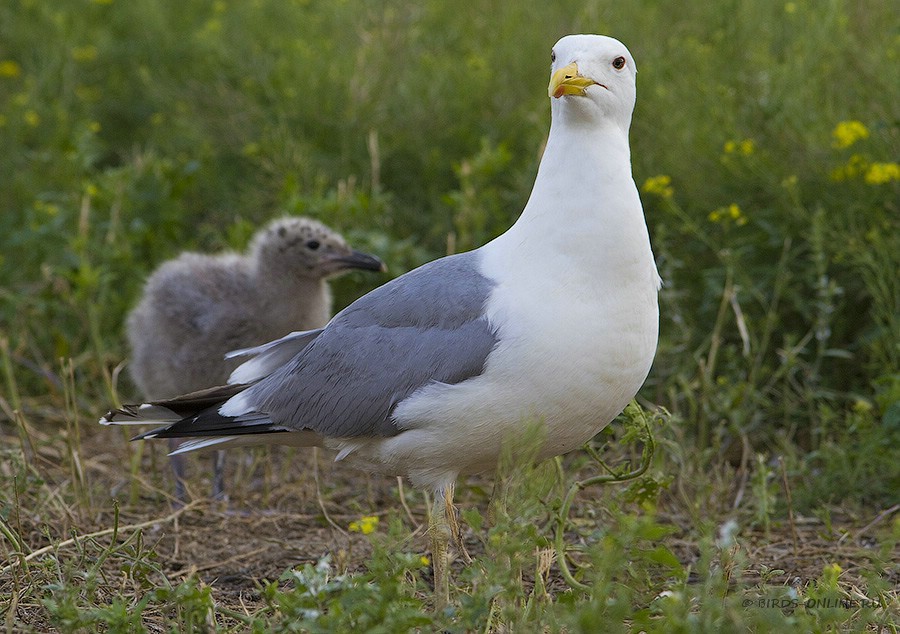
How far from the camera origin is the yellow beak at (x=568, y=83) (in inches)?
136

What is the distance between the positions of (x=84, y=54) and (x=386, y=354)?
17.9ft

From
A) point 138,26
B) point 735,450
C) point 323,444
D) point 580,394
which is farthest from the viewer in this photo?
point 138,26

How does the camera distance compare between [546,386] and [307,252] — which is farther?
[307,252]

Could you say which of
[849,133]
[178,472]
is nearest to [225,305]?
[178,472]

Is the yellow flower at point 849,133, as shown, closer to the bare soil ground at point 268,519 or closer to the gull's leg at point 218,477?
the bare soil ground at point 268,519

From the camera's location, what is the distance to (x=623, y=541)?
2.63m

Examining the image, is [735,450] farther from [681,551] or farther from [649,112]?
[649,112]

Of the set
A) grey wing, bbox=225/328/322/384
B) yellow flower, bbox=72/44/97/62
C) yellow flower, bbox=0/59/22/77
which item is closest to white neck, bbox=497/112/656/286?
grey wing, bbox=225/328/322/384

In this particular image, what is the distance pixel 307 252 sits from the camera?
5.36m

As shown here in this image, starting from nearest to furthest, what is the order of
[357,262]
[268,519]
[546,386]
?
[546,386] → [268,519] → [357,262]

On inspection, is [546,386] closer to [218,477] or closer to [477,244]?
[218,477]

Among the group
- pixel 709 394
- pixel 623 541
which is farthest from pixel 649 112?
pixel 623 541

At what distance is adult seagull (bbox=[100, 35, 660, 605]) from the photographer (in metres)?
3.38

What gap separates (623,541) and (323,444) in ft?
5.04
